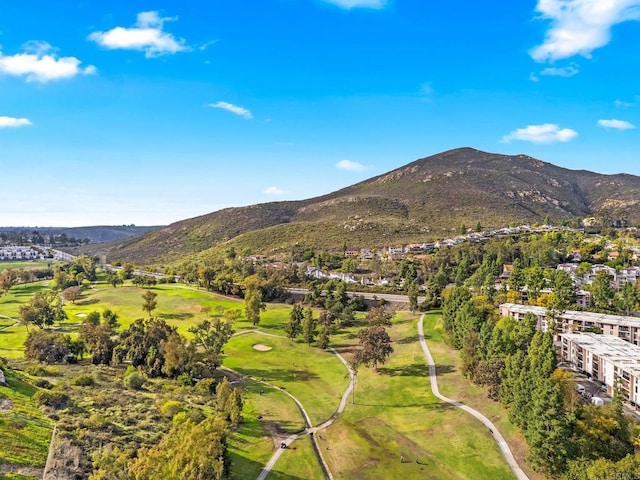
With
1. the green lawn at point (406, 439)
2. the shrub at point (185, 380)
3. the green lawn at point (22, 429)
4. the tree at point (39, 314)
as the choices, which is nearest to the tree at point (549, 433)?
the green lawn at point (406, 439)

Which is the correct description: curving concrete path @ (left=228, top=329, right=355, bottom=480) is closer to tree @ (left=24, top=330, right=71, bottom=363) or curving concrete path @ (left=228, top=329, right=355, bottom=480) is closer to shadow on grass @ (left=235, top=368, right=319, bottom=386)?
shadow on grass @ (left=235, top=368, right=319, bottom=386)

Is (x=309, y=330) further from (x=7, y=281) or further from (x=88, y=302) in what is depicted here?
(x=7, y=281)

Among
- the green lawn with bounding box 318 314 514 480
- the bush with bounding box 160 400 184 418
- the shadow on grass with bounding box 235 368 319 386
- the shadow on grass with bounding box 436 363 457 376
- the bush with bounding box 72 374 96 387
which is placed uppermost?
the bush with bounding box 72 374 96 387

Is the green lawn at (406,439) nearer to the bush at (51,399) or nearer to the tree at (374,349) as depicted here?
the tree at (374,349)

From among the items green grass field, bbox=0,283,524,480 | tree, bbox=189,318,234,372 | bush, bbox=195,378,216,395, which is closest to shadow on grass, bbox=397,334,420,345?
green grass field, bbox=0,283,524,480

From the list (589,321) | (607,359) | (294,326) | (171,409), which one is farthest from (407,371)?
(589,321)

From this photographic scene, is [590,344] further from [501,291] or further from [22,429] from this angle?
[22,429]

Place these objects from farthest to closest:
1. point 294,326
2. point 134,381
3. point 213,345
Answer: point 294,326, point 213,345, point 134,381
